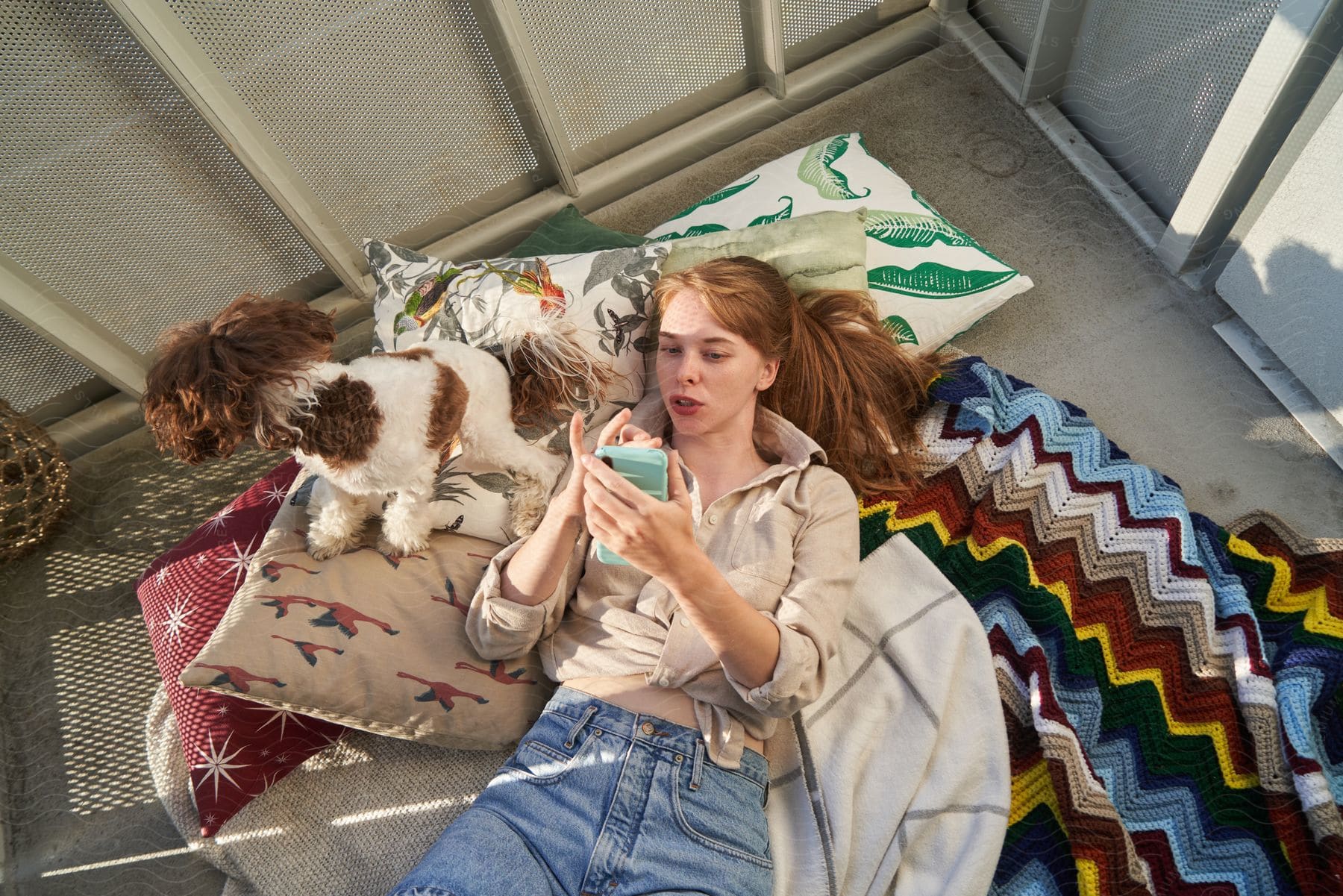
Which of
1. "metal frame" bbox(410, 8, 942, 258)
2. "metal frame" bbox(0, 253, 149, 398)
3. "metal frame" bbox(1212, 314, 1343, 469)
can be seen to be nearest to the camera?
"metal frame" bbox(1212, 314, 1343, 469)

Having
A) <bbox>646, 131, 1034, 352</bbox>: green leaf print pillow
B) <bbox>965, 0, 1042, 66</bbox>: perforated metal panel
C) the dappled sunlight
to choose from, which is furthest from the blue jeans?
<bbox>965, 0, 1042, 66</bbox>: perforated metal panel

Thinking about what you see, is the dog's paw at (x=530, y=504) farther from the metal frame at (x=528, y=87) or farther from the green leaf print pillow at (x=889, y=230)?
the metal frame at (x=528, y=87)

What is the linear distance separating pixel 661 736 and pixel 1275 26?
1522 mm

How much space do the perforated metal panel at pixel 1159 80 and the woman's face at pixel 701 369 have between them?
41.3 inches

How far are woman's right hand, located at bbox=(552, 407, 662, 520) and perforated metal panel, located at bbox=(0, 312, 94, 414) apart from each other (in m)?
1.32

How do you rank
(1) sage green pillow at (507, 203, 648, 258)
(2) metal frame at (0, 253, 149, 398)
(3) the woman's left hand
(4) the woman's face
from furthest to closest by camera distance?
(1) sage green pillow at (507, 203, 648, 258) → (2) metal frame at (0, 253, 149, 398) → (4) the woman's face → (3) the woman's left hand

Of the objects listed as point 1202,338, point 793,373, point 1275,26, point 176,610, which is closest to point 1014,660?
point 793,373

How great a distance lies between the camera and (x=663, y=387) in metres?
1.35

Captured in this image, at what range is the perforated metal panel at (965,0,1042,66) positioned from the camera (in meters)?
1.97

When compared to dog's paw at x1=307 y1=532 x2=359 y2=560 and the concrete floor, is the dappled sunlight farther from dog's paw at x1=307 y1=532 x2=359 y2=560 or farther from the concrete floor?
dog's paw at x1=307 y1=532 x2=359 y2=560

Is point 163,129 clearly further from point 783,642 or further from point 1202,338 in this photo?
point 1202,338

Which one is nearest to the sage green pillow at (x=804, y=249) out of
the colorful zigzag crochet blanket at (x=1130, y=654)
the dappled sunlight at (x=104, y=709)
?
the colorful zigzag crochet blanket at (x=1130, y=654)

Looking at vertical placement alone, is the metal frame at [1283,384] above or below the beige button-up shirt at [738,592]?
below

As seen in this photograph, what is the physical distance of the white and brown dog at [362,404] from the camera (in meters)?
1.01
